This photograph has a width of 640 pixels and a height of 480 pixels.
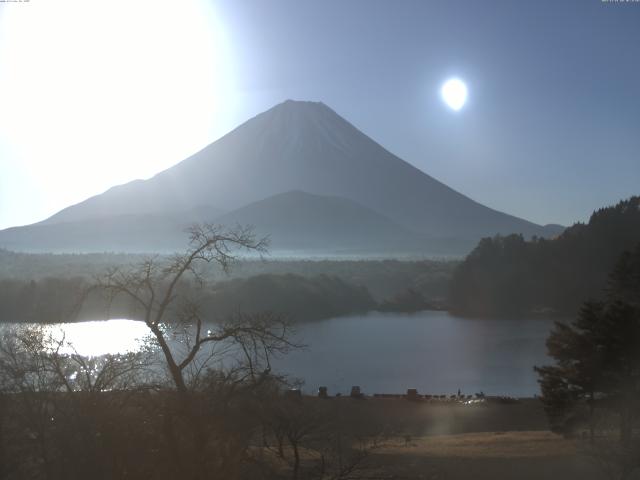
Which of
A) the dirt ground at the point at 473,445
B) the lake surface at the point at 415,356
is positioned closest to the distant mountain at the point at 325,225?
the lake surface at the point at 415,356

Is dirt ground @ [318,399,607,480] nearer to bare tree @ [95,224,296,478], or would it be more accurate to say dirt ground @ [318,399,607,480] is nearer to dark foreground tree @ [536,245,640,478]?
dark foreground tree @ [536,245,640,478]

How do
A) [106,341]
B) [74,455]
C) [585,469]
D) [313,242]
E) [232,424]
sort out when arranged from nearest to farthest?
[74,455] → [232,424] → [585,469] → [106,341] → [313,242]

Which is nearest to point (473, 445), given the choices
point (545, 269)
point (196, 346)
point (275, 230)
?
point (196, 346)

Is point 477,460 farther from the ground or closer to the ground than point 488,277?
closer to the ground

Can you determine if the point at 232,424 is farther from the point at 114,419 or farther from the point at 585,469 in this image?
the point at 585,469

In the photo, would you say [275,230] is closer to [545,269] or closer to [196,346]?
[545,269]

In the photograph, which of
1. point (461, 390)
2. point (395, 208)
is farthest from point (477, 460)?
point (395, 208)

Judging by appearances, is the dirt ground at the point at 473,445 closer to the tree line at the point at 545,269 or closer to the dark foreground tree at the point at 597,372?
the dark foreground tree at the point at 597,372
